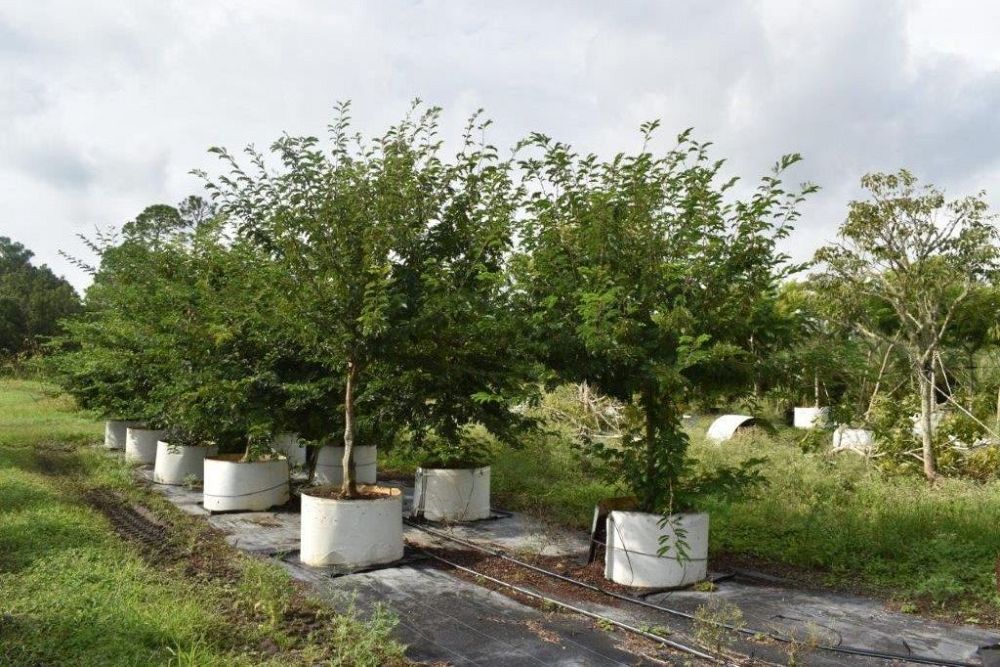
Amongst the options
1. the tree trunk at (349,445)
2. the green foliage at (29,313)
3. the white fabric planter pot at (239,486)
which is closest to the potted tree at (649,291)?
the tree trunk at (349,445)

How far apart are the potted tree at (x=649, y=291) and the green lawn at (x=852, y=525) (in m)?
0.64

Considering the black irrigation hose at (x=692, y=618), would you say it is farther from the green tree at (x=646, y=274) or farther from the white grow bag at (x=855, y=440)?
the white grow bag at (x=855, y=440)

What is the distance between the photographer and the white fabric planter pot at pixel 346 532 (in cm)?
668

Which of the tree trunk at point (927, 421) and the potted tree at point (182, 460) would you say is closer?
the tree trunk at point (927, 421)

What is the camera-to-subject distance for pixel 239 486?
937 centimetres

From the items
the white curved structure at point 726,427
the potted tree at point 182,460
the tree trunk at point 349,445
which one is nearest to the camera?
the tree trunk at point 349,445

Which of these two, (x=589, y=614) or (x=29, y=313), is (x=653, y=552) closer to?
(x=589, y=614)

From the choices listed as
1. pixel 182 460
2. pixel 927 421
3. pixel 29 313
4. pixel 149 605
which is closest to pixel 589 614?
pixel 149 605

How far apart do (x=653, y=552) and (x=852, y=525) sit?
2.72 metres

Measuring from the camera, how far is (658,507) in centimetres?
638

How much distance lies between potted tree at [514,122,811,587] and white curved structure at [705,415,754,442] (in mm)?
9145

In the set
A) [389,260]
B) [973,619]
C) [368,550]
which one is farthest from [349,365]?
[973,619]

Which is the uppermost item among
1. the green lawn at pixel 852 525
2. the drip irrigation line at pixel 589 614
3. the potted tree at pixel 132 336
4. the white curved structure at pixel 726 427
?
the potted tree at pixel 132 336

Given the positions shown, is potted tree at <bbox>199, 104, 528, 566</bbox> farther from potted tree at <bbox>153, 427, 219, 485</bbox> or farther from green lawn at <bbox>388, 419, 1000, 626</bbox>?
potted tree at <bbox>153, 427, 219, 485</bbox>
